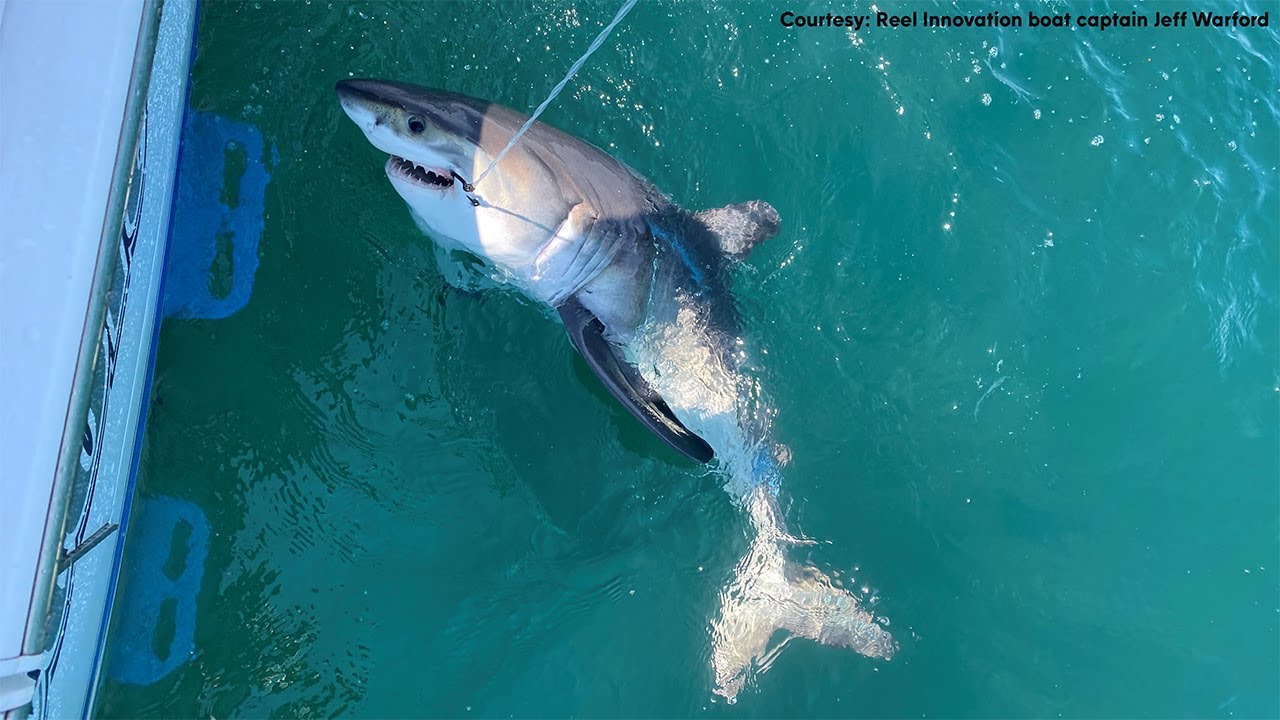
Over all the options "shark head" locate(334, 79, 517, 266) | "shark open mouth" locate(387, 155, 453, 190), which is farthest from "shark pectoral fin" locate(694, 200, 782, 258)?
"shark open mouth" locate(387, 155, 453, 190)

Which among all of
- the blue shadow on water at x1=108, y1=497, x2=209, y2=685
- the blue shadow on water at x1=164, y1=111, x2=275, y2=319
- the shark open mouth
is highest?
the shark open mouth

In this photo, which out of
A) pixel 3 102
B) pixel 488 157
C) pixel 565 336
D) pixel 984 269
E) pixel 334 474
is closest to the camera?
pixel 3 102

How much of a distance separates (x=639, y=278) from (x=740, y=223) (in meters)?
0.73

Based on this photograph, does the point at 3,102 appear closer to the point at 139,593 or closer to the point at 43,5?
the point at 43,5

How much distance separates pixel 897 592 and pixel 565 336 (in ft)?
8.04

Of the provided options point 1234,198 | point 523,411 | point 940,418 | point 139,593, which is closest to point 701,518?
point 523,411

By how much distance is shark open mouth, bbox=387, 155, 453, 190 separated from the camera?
11.9 ft

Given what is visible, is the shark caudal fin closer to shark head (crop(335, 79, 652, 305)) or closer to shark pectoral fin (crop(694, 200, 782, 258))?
shark pectoral fin (crop(694, 200, 782, 258))

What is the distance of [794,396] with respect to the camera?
4750 mm

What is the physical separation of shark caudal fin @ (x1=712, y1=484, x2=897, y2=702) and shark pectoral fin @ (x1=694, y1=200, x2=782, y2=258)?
4.82 ft

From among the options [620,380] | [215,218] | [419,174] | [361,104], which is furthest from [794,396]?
[215,218]

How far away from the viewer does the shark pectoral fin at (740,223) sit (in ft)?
14.6

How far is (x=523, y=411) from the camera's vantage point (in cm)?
445

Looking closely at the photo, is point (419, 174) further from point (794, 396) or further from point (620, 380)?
point (794, 396)
